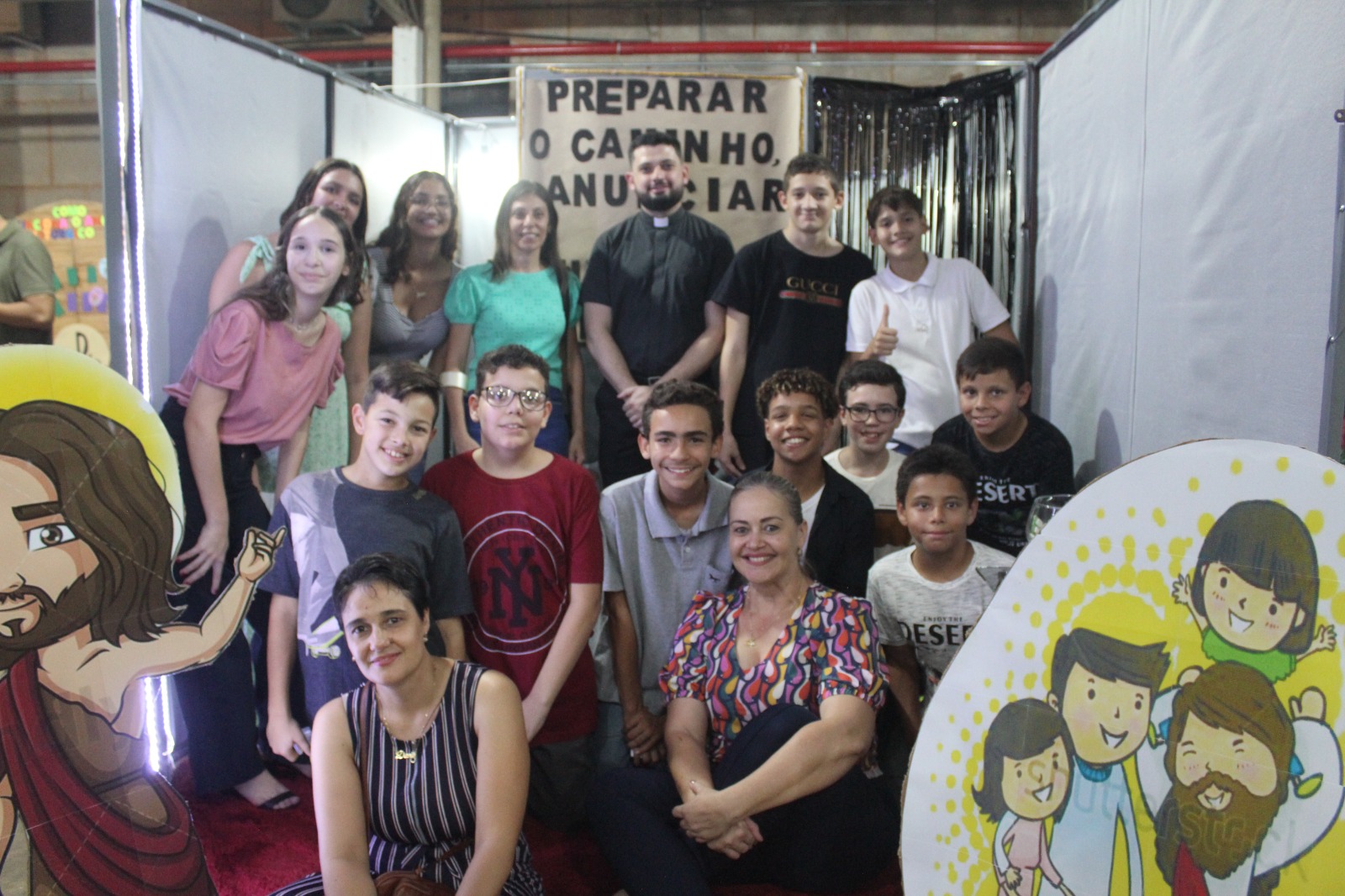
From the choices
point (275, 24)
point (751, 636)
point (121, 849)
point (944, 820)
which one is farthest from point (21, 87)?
point (275, 24)

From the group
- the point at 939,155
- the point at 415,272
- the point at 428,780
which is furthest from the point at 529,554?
the point at 939,155

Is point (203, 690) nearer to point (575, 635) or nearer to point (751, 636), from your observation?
point (575, 635)

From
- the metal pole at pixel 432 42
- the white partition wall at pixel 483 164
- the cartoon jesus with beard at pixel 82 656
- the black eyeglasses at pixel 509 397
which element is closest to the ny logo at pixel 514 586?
the black eyeglasses at pixel 509 397

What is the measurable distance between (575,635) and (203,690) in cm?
91

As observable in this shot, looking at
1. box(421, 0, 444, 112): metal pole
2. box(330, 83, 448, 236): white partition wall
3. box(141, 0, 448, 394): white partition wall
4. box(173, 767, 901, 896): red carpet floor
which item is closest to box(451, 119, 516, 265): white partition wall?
box(330, 83, 448, 236): white partition wall

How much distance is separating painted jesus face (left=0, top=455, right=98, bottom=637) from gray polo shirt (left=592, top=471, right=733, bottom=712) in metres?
1.17

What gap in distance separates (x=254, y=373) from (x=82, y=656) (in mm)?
1096

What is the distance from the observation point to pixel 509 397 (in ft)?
8.32

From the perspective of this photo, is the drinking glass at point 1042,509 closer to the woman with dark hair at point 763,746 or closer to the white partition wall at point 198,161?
the woman with dark hair at point 763,746

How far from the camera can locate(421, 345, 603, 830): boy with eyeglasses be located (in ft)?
8.29

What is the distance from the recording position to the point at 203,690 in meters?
2.58

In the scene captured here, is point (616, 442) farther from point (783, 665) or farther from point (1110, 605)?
point (1110, 605)

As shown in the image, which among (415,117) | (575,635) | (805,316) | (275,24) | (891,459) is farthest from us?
(275,24)

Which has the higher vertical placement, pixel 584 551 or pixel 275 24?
pixel 275 24
